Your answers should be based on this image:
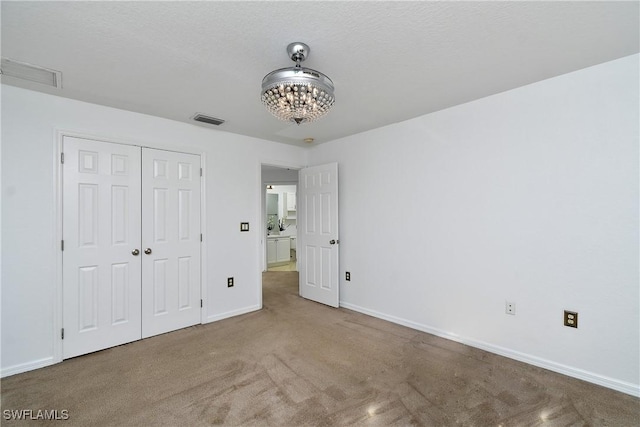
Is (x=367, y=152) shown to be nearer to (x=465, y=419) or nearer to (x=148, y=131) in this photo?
(x=148, y=131)

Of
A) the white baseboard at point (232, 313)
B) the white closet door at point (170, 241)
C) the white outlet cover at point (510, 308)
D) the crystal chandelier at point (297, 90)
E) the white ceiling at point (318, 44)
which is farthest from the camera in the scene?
the white baseboard at point (232, 313)

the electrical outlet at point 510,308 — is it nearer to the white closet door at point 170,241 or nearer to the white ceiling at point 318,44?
the white ceiling at point 318,44

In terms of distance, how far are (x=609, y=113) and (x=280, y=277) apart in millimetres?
5212

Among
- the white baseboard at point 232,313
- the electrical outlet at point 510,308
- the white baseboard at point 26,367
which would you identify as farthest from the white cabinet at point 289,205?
the electrical outlet at point 510,308

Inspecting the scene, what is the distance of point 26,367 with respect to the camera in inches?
93.8

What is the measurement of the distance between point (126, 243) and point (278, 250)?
451 centimetres

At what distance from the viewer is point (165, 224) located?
10.5ft

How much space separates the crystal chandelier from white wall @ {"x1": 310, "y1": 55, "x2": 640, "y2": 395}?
66.9 inches

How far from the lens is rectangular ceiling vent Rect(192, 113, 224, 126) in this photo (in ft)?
10.1

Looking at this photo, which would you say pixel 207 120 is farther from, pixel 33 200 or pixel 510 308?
pixel 510 308

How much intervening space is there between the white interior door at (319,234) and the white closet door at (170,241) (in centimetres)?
159

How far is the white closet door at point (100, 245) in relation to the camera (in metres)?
2.62

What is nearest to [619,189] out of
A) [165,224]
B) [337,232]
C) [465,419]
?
[465,419]

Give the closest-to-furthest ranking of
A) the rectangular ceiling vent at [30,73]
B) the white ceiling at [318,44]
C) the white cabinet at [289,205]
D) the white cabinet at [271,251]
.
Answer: the white ceiling at [318,44], the rectangular ceiling vent at [30,73], the white cabinet at [271,251], the white cabinet at [289,205]
